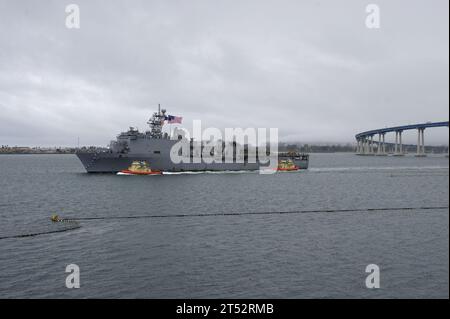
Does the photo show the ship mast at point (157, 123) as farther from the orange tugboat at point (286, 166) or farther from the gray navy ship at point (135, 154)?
the orange tugboat at point (286, 166)

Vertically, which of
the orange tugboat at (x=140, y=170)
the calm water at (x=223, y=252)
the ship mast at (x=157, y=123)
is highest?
the ship mast at (x=157, y=123)

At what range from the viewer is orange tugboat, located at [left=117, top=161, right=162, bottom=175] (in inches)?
2687

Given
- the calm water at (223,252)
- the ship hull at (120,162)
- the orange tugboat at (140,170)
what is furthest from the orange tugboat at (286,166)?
the calm water at (223,252)

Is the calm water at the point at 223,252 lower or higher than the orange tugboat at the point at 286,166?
lower

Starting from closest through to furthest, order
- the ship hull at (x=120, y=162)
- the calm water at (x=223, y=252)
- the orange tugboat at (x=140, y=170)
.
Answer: the calm water at (x=223, y=252)
the orange tugboat at (x=140, y=170)
the ship hull at (x=120, y=162)

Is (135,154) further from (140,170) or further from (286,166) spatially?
(286,166)

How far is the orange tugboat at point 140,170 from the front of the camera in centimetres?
6825

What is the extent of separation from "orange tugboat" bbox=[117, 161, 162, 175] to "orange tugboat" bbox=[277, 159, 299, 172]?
3485cm

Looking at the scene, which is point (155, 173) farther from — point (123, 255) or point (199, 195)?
point (123, 255)

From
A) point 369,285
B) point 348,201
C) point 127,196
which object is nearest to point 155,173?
point 127,196

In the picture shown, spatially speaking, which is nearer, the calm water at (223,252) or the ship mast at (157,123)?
the calm water at (223,252)

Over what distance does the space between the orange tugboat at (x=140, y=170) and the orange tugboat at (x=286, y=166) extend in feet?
114

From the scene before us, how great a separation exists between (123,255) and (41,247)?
504cm
